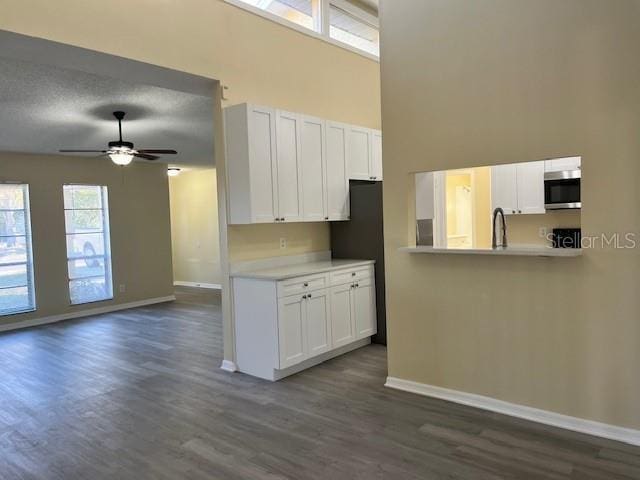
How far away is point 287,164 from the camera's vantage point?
15.0 feet

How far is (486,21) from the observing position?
3236 millimetres

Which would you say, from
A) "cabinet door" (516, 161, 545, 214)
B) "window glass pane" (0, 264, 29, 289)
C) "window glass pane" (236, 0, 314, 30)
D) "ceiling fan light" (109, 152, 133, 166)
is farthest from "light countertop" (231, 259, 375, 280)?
"window glass pane" (0, 264, 29, 289)

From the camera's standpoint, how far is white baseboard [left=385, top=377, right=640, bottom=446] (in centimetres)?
288

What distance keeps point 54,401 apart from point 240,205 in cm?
228

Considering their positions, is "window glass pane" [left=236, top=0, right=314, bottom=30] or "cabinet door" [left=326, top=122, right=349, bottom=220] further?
"cabinet door" [left=326, top=122, right=349, bottom=220]

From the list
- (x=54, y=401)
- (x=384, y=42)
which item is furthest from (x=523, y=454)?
(x=54, y=401)

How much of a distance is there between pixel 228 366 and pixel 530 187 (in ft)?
11.6

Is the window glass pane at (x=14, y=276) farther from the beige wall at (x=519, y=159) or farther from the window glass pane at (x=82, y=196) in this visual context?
the beige wall at (x=519, y=159)

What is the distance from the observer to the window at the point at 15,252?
7.11 metres

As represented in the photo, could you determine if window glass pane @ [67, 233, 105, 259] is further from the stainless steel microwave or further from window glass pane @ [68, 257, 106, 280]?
the stainless steel microwave

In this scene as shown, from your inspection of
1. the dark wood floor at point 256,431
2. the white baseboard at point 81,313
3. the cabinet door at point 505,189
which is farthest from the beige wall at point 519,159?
the white baseboard at point 81,313

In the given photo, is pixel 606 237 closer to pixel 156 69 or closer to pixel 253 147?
pixel 253 147

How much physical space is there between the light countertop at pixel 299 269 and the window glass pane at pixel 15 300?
15.7ft

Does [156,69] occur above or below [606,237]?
above
